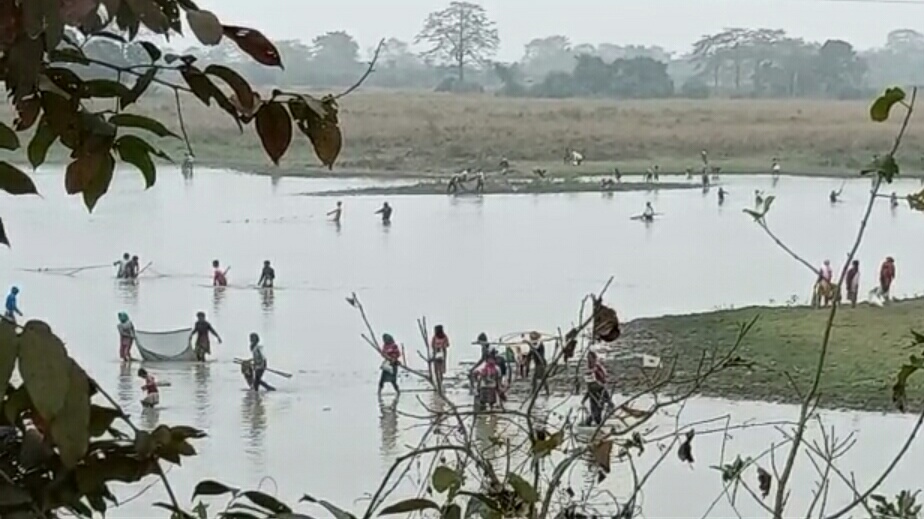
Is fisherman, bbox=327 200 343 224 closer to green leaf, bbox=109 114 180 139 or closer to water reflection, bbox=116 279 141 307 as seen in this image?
water reflection, bbox=116 279 141 307

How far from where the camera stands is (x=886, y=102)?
0.71 metres

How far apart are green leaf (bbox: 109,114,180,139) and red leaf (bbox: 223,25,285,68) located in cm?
4

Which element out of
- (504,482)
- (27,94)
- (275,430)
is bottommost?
(275,430)

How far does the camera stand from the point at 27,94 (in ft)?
1.41

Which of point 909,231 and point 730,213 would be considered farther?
point 730,213

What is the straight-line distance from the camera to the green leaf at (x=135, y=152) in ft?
1.48

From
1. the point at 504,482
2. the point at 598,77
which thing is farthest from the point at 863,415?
the point at 598,77

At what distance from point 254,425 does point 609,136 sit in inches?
379

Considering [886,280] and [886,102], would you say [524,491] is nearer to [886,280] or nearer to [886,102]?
[886,102]

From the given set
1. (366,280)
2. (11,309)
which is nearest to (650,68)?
(366,280)

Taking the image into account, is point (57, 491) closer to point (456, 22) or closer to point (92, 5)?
point (92, 5)

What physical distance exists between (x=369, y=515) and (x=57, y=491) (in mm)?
144

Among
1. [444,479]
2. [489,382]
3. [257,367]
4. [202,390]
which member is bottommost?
[202,390]

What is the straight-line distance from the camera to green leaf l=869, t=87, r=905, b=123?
0.71 m
